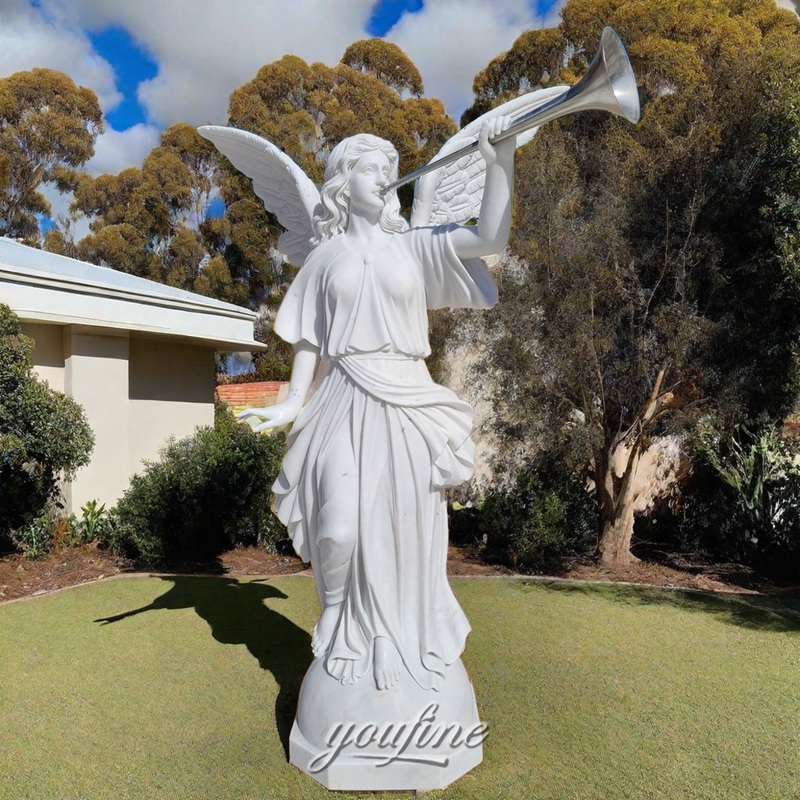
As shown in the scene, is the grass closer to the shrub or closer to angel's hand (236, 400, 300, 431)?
angel's hand (236, 400, 300, 431)

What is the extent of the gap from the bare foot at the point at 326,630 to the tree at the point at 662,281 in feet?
14.7

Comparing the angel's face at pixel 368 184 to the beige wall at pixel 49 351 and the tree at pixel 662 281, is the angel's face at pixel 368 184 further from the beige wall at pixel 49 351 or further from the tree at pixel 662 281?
the beige wall at pixel 49 351

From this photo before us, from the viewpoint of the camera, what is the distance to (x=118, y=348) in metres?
8.98

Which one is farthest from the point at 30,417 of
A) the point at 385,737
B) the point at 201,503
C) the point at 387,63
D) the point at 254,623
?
the point at 387,63

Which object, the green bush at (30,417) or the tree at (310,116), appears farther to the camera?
the tree at (310,116)

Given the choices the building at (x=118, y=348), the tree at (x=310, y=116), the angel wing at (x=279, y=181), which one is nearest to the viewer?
the angel wing at (x=279, y=181)

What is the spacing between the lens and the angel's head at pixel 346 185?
3.27 meters

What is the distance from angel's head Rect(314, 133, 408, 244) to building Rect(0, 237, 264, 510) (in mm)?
5895

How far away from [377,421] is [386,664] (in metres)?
1.02

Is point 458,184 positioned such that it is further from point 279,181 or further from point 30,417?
point 30,417

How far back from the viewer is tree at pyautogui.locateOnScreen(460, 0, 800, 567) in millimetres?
6930

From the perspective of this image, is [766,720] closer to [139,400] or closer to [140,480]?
[140,480]

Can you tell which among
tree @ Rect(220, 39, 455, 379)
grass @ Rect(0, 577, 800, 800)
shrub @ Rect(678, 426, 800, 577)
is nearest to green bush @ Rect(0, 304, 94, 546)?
grass @ Rect(0, 577, 800, 800)

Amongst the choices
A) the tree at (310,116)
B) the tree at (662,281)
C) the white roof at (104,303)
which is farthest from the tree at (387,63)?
the tree at (662,281)
